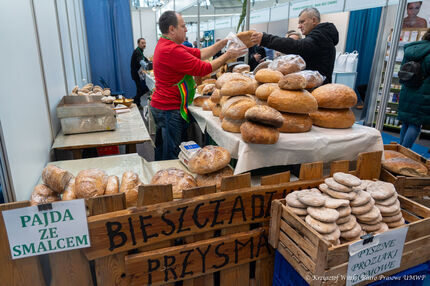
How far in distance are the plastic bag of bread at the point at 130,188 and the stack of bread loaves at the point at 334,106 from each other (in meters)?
1.23

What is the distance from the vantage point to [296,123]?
5.55 feet

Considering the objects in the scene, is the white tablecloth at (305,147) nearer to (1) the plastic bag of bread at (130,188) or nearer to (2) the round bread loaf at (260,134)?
(2) the round bread loaf at (260,134)

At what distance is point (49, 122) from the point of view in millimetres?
2680

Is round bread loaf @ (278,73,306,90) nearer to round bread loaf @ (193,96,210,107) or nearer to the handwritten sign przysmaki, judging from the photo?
the handwritten sign przysmaki

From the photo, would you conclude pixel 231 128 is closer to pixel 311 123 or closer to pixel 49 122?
pixel 311 123

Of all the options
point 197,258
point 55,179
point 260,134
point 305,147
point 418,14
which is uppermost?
point 418,14

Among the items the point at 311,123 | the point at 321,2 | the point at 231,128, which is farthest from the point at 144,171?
the point at 321,2

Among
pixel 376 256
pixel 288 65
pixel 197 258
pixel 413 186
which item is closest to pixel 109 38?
pixel 288 65

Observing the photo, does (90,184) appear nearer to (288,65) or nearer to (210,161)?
(210,161)

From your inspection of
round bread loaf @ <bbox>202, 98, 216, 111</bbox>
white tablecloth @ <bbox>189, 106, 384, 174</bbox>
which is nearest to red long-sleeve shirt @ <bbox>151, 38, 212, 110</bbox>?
round bread loaf @ <bbox>202, 98, 216, 111</bbox>

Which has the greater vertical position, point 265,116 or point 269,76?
point 269,76

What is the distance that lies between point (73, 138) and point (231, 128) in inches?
76.0

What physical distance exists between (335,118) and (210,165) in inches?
34.2

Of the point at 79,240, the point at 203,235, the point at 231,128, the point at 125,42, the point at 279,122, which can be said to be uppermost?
the point at 125,42
